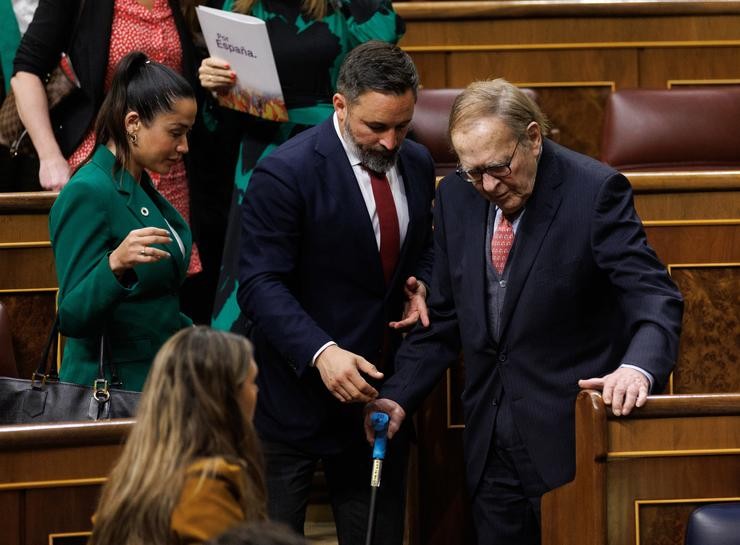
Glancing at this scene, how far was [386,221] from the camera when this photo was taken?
1.86 meters

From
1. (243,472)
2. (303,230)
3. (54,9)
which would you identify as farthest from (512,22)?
(243,472)

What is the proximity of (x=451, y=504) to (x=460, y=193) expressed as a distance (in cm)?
67

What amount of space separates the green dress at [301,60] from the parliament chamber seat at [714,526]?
3.28 feet

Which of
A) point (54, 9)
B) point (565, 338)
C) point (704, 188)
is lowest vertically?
point (565, 338)

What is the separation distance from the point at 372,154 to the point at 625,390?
0.51 m

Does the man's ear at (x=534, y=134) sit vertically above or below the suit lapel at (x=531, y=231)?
above

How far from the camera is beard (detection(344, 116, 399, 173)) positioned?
1834 millimetres

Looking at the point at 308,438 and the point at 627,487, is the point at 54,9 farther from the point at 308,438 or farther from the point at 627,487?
the point at 627,487

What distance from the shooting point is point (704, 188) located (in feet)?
7.84

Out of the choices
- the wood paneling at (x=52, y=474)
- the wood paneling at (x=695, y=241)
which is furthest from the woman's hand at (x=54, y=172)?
the wood paneling at (x=695, y=241)

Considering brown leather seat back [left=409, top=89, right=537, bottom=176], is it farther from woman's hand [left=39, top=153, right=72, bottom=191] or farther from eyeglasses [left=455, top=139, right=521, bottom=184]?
eyeglasses [left=455, top=139, right=521, bottom=184]

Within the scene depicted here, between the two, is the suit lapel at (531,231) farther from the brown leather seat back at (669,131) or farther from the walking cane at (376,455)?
the brown leather seat back at (669,131)

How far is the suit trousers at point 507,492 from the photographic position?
1.75m

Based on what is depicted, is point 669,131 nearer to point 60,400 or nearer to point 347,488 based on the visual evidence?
point 347,488
